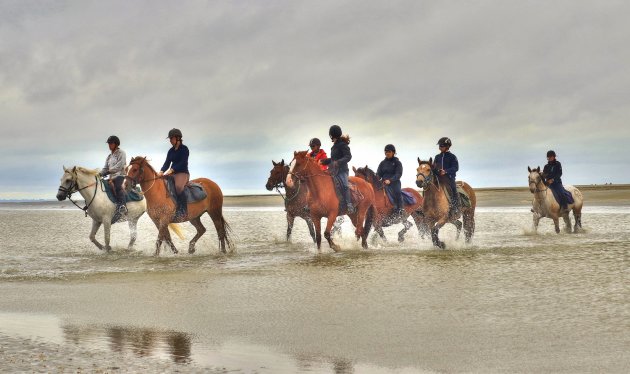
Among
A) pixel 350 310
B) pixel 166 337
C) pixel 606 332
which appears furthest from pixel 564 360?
pixel 166 337

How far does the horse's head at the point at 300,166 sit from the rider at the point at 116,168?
170 inches

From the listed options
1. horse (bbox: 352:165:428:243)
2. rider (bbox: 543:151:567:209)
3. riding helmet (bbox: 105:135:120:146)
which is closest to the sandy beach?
horse (bbox: 352:165:428:243)

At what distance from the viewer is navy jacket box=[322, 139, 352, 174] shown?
15.8 meters

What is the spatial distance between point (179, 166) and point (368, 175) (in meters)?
4.58

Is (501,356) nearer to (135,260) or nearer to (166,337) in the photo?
(166,337)

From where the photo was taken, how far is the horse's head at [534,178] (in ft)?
68.1

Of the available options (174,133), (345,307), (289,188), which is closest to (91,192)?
(174,133)

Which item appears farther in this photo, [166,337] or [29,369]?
[166,337]

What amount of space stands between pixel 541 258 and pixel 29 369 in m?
9.78

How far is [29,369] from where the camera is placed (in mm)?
5441

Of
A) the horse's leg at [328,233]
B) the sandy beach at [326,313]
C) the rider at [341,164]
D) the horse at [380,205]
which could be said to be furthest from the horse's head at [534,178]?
the horse's leg at [328,233]

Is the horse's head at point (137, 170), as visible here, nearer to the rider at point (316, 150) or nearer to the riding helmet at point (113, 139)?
the riding helmet at point (113, 139)

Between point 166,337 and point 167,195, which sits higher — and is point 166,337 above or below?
below

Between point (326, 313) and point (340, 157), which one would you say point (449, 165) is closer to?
point (340, 157)
